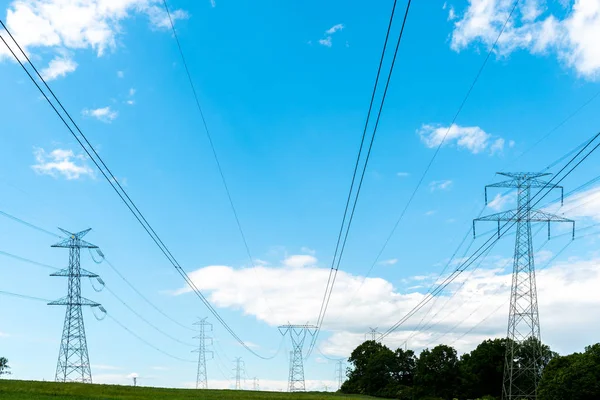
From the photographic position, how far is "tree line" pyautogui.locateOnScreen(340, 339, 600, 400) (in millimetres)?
81188

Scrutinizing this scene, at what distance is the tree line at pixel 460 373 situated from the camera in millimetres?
81188

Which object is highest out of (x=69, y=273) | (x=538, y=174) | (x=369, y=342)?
(x=538, y=174)

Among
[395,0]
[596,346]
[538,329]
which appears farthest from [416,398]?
[395,0]

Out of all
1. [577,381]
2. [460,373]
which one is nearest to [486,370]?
[460,373]

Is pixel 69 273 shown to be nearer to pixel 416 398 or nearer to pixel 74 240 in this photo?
pixel 74 240

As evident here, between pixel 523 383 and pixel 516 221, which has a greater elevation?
pixel 516 221

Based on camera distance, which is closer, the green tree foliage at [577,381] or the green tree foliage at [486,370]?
the green tree foliage at [577,381]

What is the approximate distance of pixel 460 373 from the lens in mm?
133000

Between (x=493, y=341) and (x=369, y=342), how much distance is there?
40.4 metres

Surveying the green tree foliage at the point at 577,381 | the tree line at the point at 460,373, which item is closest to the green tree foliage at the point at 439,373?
the tree line at the point at 460,373

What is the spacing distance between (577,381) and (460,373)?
178ft

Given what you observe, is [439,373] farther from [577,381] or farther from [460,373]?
[577,381]

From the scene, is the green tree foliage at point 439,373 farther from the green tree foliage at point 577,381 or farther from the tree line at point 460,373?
the green tree foliage at point 577,381

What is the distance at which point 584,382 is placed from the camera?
80.0m
